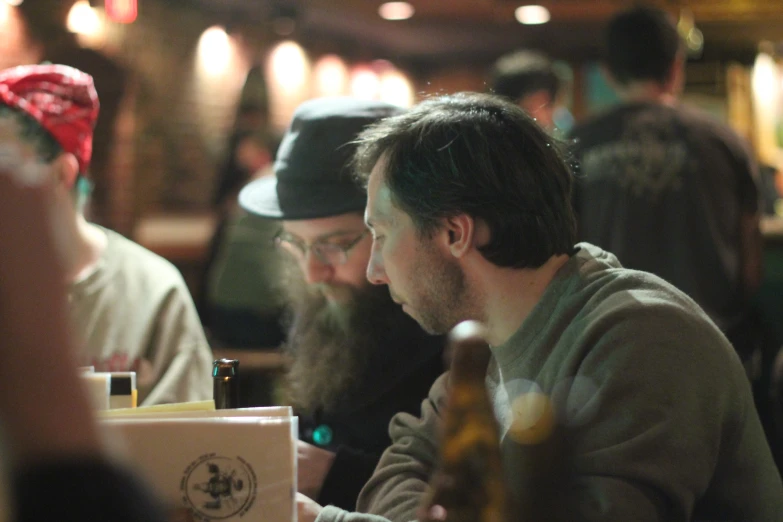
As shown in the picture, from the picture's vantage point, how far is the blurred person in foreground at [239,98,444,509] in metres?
1.94

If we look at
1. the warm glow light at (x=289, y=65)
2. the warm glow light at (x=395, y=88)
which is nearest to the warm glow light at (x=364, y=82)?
the warm glow light at (x=395, y=88)

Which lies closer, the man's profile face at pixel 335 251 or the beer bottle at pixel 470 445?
the beer bottle at pixel 470 445

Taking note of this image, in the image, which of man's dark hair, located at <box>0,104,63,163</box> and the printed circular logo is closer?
the printed circular logo

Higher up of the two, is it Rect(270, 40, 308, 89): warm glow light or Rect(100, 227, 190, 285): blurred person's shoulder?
Rect(270, 40, 308, 89): warm glow light

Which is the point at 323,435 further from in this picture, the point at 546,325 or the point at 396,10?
the point at 396,10

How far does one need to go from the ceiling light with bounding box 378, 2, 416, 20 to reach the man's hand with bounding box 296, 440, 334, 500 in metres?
6.20

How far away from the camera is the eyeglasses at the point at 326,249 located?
2059mm

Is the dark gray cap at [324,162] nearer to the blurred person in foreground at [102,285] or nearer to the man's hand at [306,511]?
the blurred person in foreground at [102,285]

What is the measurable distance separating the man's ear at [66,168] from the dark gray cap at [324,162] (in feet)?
1.39

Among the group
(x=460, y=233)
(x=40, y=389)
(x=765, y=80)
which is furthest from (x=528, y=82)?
(x=765, y=80)

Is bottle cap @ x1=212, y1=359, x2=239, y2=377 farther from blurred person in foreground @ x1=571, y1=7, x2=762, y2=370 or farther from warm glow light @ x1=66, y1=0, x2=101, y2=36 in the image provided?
warm glow light @ x1=66, y1=0, x2=101, y2=36

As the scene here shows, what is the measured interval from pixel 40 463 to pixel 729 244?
2.83 meters

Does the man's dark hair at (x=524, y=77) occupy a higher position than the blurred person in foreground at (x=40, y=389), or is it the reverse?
the man's dark hair at (x=524, y=77)

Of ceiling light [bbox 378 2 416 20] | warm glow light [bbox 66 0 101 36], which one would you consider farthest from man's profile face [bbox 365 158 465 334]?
ceiling light [bbox 378 2 416 20]
